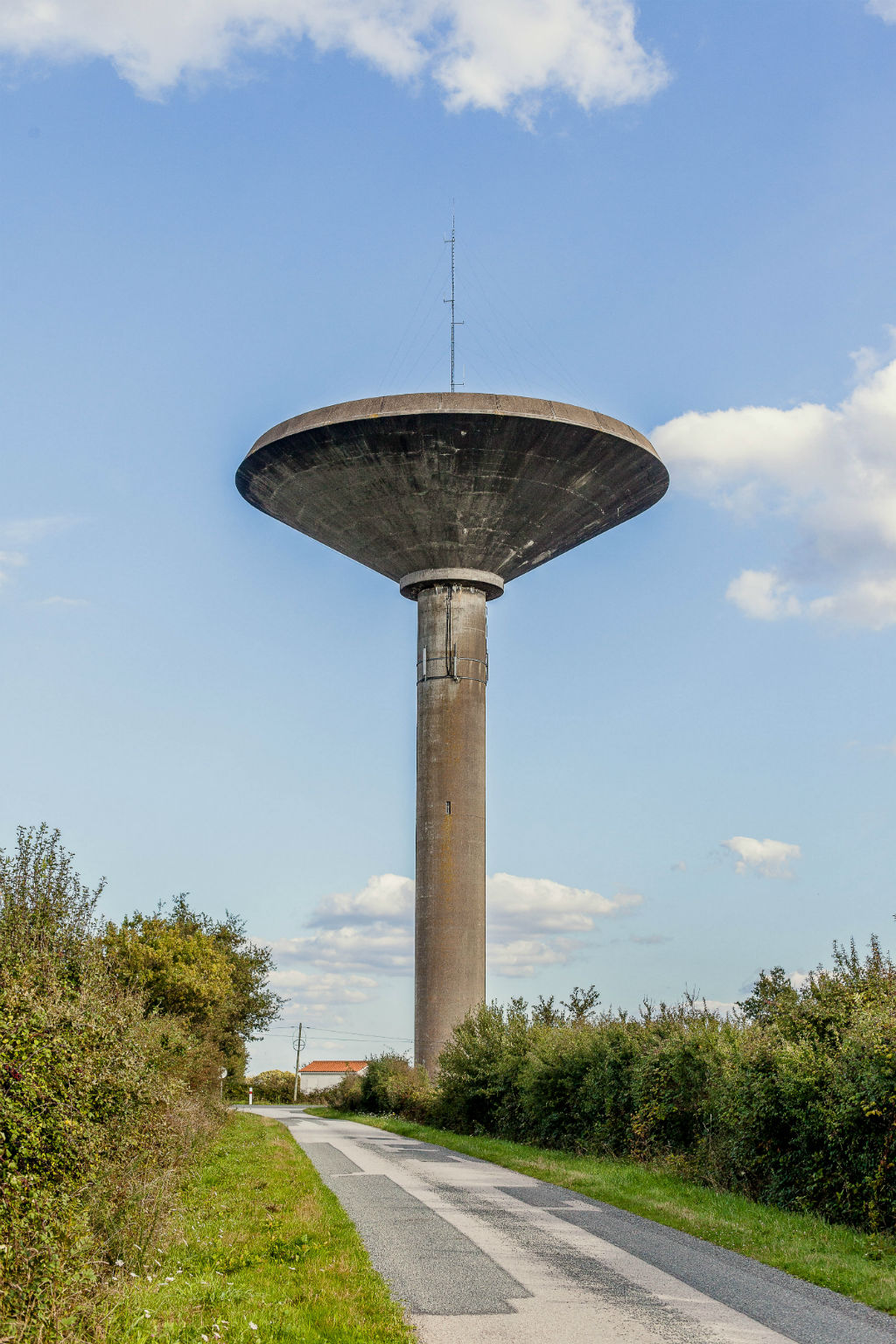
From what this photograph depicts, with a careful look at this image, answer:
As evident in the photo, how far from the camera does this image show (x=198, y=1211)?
43.1ft

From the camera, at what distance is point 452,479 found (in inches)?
1315

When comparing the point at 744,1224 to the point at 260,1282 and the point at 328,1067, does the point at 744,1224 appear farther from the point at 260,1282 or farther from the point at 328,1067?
the point at 328,1067

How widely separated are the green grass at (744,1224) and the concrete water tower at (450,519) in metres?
16.0

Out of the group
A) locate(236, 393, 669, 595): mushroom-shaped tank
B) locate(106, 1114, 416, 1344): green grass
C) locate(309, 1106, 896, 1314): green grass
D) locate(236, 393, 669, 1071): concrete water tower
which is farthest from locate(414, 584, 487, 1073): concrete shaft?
locate(106, 1114, 416, 1344): green grass

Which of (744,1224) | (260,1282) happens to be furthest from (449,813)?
(260,1282)

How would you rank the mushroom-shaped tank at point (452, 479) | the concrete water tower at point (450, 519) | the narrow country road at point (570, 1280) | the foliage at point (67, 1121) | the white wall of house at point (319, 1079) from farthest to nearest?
the white wall of house at point (319, 1079), the concrete water tower at point (450, 519), the mushroom-shaped tank at point (452, 479), the narrow country road at point (570, 1280), the foliage at point (67, 1121)

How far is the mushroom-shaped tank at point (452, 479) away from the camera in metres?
32.2

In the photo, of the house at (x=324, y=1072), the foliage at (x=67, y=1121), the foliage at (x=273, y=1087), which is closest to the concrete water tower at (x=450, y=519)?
the foliage at (x=67, y=1121)

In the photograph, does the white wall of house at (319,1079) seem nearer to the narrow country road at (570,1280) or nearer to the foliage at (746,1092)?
the foliage at (746,1092)

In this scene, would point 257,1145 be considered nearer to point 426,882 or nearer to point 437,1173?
point 437,1173

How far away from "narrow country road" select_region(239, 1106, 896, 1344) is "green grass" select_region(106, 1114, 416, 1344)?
0.32 metres

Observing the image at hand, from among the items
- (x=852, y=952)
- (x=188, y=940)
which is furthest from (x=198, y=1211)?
(x=188, y=940)

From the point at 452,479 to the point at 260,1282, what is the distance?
26.1 metres

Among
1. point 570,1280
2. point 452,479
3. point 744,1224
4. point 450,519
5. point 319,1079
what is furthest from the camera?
point 319,1079
